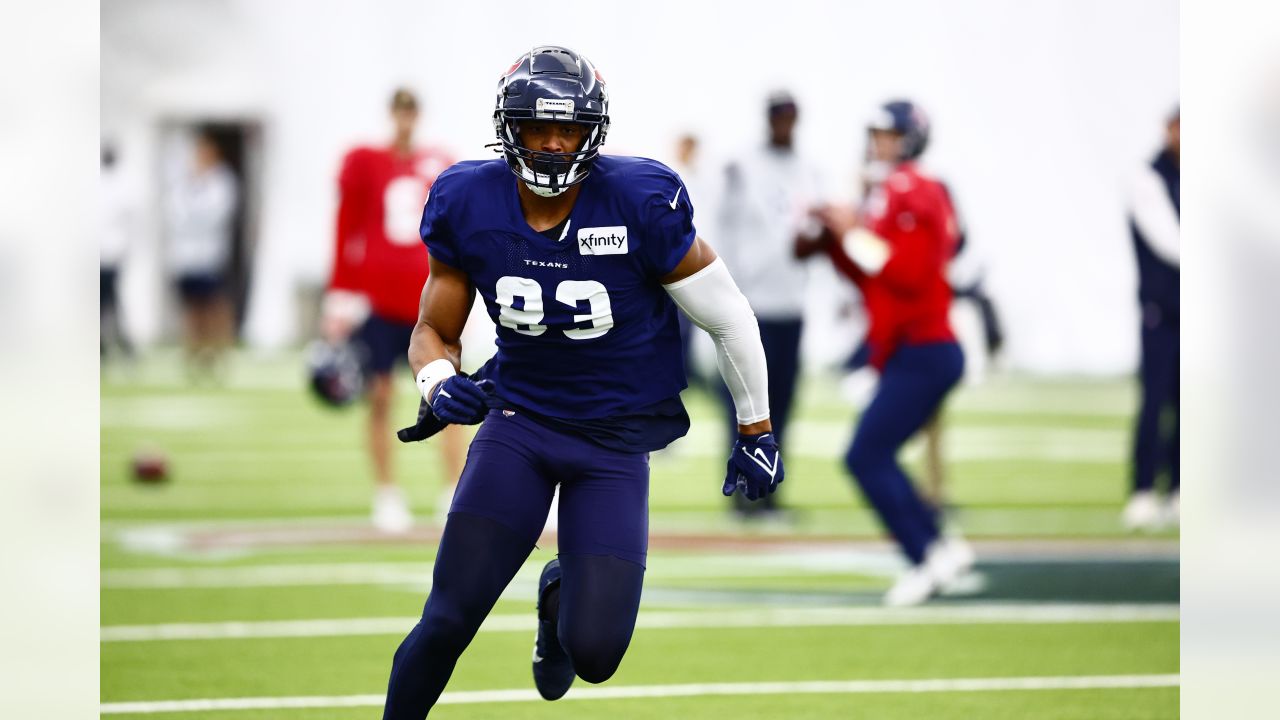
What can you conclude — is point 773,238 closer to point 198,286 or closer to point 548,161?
point 548,161

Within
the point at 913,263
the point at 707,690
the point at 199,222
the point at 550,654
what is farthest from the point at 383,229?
the point at 199,222

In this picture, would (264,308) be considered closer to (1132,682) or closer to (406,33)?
(406,33)

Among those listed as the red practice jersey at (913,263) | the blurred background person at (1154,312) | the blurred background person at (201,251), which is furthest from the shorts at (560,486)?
the blurred background person at (201,251)

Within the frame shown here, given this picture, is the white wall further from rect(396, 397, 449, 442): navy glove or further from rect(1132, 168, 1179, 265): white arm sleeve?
rect(396, 397, 449, 442): navy glove

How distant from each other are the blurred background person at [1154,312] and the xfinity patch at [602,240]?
19.0ft

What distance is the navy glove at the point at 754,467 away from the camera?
179 inches

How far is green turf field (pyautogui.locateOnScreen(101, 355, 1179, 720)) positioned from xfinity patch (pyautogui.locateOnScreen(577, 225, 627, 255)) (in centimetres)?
171

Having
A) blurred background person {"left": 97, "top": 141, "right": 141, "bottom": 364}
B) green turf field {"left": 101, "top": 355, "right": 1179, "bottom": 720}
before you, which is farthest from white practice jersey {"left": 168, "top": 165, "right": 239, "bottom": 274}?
green turf field {"left": 101, "top": 355, "right": 1179, "bottom": 720}

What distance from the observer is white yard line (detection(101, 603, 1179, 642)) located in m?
6.69

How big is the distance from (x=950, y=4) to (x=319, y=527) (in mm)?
15244

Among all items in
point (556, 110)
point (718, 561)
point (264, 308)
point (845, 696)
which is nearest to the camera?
A: point (556, 110)

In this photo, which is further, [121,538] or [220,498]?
[220,498]
